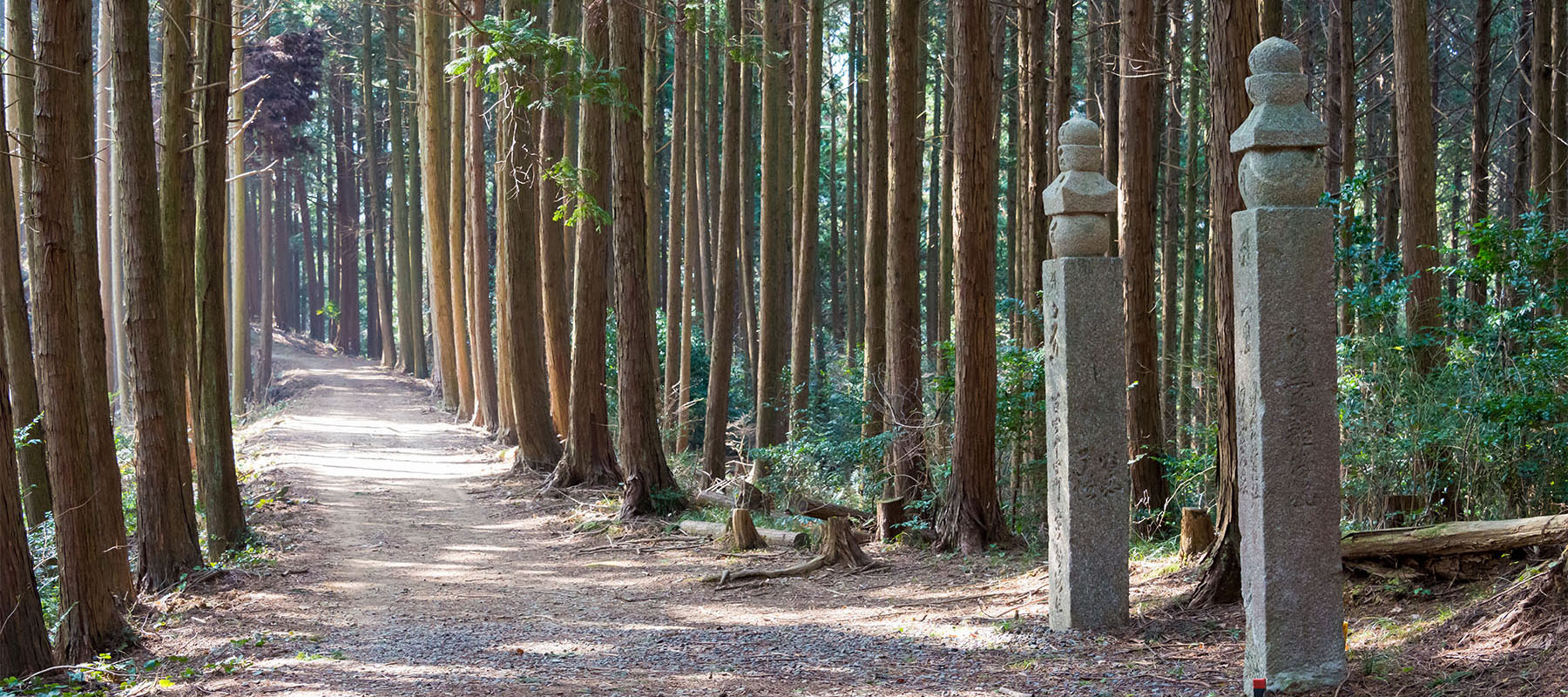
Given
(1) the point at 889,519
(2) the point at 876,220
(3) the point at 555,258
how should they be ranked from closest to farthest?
(1) the point at 889,519, (2) the point at 876,220, (3) the point at 555,258

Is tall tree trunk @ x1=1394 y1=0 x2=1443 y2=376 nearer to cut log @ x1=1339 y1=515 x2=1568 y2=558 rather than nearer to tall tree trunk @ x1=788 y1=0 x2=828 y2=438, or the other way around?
cut log @ x1=1339 y1=515 x2=1568 y2=558

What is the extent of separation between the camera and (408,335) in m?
38.2

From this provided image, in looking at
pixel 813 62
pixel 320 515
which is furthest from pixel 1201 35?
pixel 320 515

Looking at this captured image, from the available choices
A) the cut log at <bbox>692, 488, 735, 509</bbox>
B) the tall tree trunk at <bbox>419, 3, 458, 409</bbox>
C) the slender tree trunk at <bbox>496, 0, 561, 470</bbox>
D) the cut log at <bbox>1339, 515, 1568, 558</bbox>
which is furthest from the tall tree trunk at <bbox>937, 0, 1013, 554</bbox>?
the tall tree trunk at <bbox>419, 3, 458, 409</bbox>

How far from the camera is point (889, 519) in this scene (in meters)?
11.2

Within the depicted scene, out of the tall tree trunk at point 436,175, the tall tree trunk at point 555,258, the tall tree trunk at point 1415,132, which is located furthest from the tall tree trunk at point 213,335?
the tall tree trunk at point 1415,132

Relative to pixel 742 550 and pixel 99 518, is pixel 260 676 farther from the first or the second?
pixel 742 550

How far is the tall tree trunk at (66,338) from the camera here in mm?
7414

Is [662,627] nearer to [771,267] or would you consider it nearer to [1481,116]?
[771,267]

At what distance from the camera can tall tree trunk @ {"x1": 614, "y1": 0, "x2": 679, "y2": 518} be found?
12.9 meters

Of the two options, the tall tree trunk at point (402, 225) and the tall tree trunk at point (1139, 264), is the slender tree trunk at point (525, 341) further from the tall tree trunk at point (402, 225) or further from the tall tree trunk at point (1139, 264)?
the tall tree trunk at point (402, 225)

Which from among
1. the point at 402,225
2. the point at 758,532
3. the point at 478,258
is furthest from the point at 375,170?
the point at 758,532

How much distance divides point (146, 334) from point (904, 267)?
723 cm

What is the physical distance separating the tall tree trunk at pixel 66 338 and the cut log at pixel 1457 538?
7.90m
